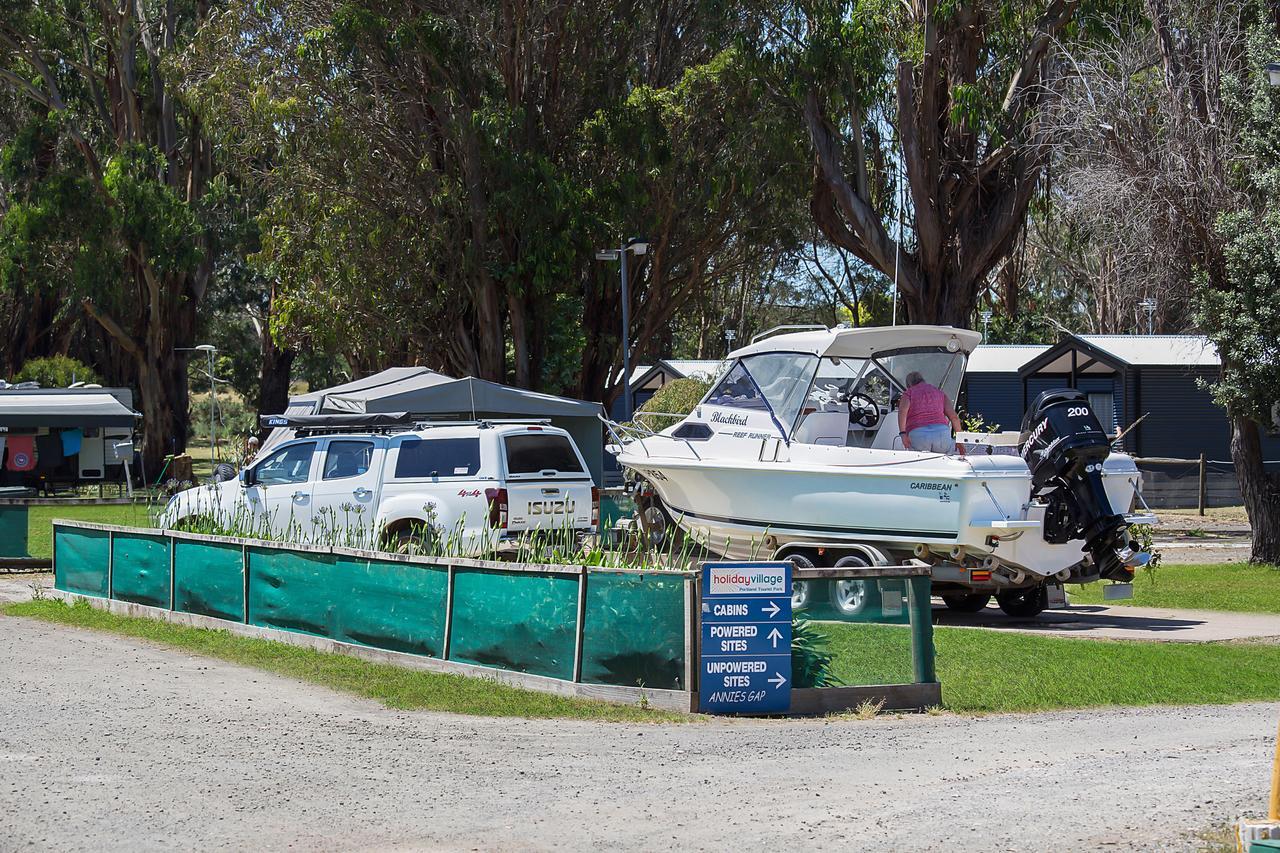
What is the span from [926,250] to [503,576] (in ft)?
66.0

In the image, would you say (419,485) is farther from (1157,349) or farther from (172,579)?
(1157,349)

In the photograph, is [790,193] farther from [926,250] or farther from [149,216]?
[149,216]

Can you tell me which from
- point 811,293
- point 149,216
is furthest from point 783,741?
point 811,293

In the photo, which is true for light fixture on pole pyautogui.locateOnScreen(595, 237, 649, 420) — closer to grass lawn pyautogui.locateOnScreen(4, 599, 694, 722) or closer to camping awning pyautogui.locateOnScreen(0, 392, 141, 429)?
grass lawn pyautogui.locateOnScreen(4, 599, 694, 722)

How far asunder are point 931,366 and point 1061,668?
523 cm

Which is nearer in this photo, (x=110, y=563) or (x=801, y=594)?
(x=801, y=594)

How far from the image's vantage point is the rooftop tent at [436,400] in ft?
84.4

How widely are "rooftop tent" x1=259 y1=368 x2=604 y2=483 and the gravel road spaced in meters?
14.8

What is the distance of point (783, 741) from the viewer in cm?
933

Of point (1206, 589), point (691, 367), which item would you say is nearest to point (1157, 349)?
point (691, 367)

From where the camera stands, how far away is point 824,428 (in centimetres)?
1566

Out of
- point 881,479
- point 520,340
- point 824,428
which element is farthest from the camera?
point 520,340

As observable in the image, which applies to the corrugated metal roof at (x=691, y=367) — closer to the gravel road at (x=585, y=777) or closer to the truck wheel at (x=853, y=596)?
the truck wheel at (x=853, y=596)

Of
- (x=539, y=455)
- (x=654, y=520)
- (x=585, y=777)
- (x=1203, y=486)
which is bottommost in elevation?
(x=585, y=777)
